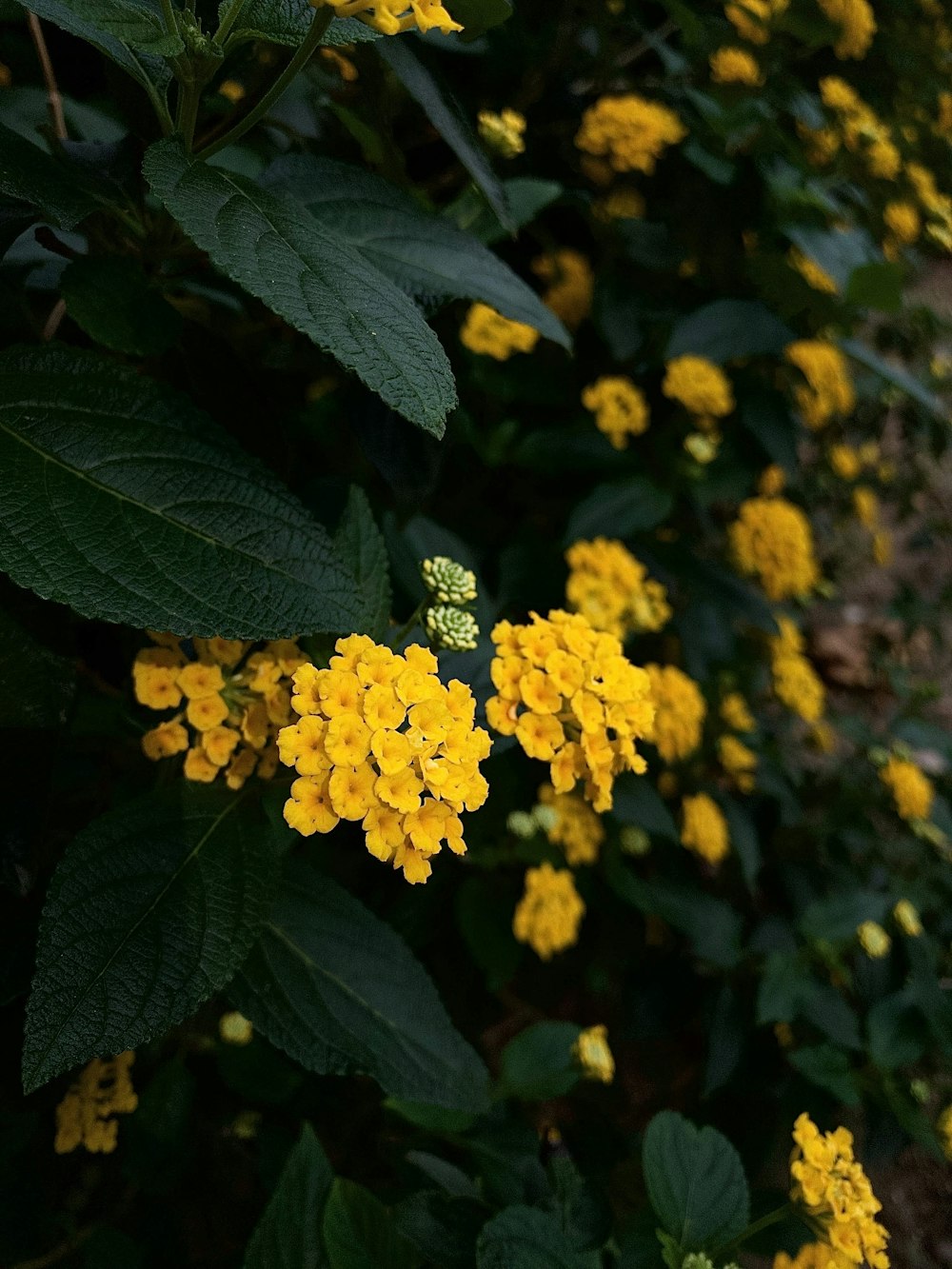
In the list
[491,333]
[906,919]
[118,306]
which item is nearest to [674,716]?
[906,919]

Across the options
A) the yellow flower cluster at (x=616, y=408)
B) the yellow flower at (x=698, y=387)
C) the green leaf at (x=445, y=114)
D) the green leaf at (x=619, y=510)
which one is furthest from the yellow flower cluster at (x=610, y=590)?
the green leaf at (x=445, y=114)

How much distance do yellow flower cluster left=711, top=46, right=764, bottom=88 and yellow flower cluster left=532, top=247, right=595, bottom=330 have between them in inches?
15.1

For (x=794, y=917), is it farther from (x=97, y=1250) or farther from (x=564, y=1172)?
(x=97, y=1250)

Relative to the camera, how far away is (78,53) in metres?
0.90

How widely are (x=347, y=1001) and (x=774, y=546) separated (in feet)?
3.77

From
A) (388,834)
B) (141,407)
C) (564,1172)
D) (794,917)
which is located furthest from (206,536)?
(794,917)

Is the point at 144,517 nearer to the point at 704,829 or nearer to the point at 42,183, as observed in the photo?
the point at 42,183

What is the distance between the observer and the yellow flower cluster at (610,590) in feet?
3.77

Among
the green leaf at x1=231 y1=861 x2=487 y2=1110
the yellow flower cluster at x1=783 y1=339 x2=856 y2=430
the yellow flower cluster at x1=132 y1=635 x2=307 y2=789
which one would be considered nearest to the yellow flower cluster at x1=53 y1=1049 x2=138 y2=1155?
the green leaf at x1=231 y1=861 x2=487 y2=1110

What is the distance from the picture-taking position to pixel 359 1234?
2.41ft

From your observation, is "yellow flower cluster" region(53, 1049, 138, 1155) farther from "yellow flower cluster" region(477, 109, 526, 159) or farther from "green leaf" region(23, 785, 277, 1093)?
"yellow flower cluster" region(477, 109, 526, 159)

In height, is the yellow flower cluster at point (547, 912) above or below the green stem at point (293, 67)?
below

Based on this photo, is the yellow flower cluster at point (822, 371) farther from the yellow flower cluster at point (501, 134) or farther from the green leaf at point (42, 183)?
the green leaf at point (42, 183)

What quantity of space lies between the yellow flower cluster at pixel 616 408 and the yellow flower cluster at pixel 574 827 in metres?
0.54
